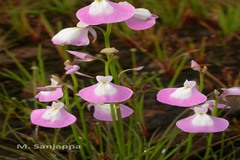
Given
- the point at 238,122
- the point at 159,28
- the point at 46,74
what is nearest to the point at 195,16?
the point at 159,28

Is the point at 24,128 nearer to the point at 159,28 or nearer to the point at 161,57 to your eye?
the point at 161,57

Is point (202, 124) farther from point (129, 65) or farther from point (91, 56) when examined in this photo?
point (129, 65)

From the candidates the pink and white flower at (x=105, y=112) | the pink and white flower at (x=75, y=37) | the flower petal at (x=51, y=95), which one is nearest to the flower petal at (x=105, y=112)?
the pink and white flower at (x=105, y=112)

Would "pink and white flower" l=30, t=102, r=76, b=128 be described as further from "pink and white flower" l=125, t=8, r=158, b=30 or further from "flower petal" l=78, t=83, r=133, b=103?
"pink and white flower" l=125, t=8, r=158, b=30

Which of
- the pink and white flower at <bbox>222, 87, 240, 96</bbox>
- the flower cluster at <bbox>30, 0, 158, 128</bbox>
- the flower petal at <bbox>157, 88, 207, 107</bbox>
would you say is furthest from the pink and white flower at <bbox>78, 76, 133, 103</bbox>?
the pink and white flower at <bbox>222, 87, 240, 96</bbox>

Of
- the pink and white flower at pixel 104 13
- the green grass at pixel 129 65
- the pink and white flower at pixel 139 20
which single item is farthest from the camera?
the green grass at pixel 129 65

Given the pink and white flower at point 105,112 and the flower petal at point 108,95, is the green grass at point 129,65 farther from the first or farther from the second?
the flower petal at point 108,95
